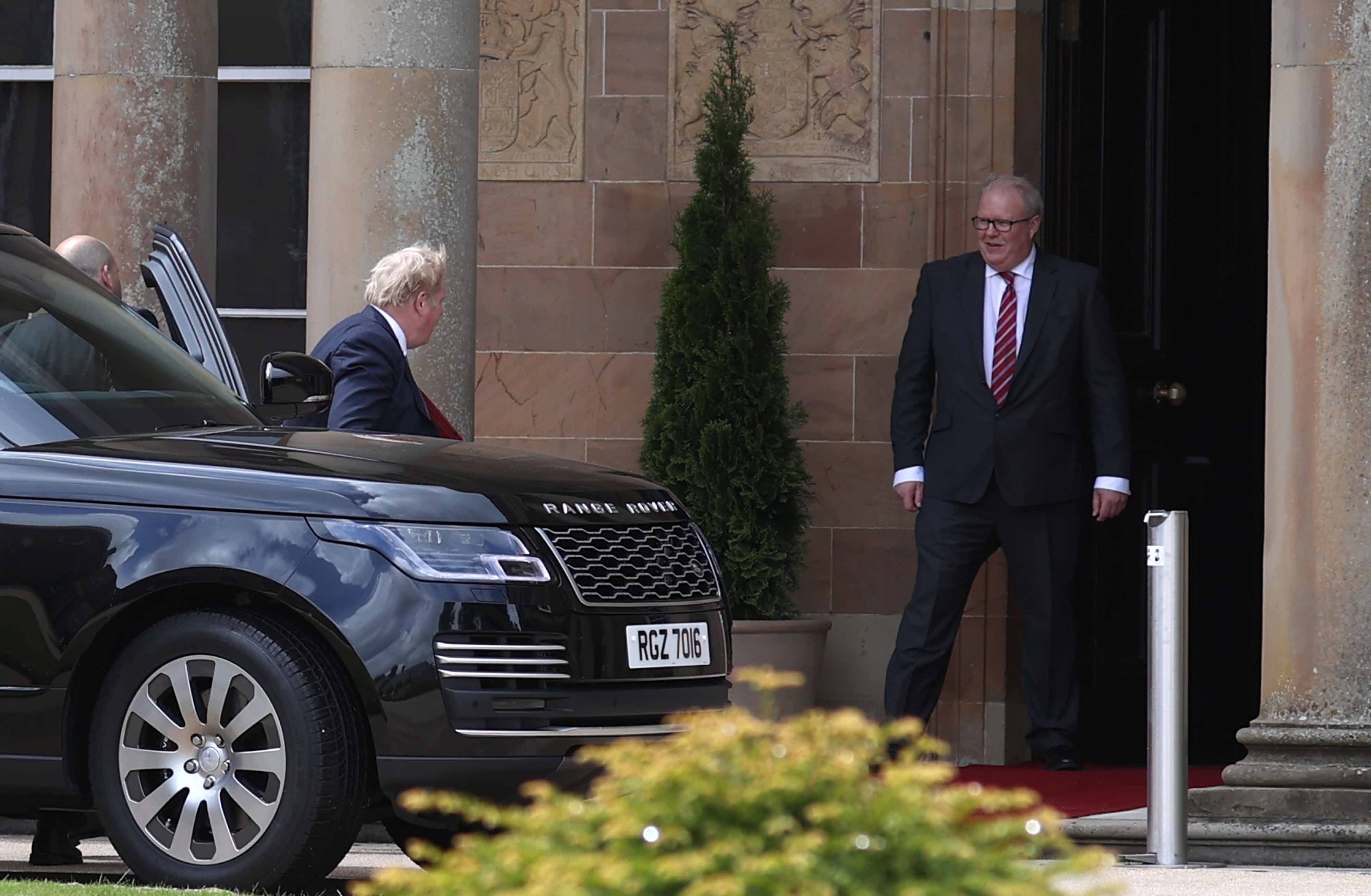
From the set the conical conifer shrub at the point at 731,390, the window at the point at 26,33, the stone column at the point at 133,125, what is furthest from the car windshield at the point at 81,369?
the window at the point at 26,33

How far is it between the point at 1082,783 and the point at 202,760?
4592 mm

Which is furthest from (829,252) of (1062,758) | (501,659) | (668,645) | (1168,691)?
(501,659)

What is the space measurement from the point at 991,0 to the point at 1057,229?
3.42 ft

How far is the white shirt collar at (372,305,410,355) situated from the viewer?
25.3 ft

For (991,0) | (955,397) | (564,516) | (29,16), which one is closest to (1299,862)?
(955,397)

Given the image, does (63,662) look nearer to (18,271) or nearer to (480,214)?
(18,271)

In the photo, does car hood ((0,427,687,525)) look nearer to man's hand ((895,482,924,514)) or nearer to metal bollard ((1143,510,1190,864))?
metal bollard ((1143,510,1190,864))

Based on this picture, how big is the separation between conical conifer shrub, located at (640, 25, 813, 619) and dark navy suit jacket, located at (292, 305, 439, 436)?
2849 mm

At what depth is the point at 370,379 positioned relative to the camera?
7.54 metres

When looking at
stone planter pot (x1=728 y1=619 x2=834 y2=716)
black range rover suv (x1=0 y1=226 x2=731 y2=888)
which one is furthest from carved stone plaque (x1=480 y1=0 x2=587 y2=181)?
black range rover suv (x1=0 y1=226 x2=731 y2=888)

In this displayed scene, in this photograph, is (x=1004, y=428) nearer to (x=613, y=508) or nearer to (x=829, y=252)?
(x=829, y=252)

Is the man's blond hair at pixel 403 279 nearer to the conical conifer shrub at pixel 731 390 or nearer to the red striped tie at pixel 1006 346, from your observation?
the red striped tie at pixel 1006 346

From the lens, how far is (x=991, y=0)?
35.0ft

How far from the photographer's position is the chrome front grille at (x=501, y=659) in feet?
18.4
